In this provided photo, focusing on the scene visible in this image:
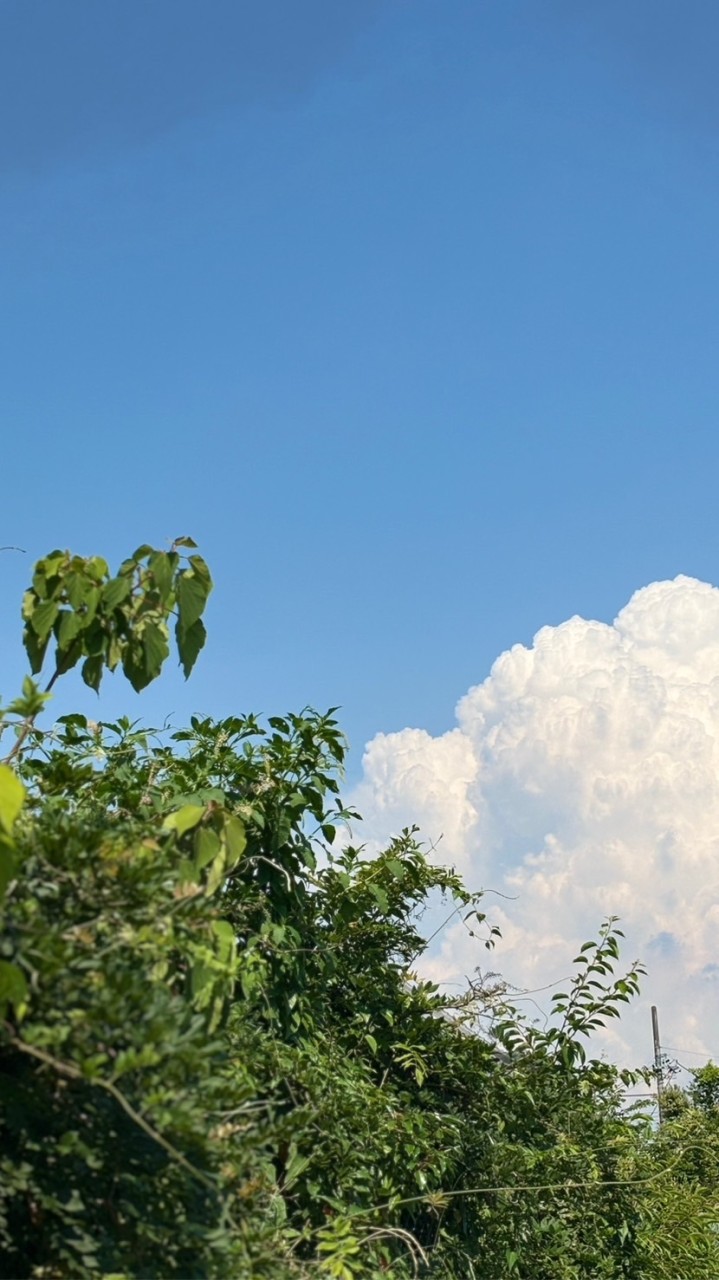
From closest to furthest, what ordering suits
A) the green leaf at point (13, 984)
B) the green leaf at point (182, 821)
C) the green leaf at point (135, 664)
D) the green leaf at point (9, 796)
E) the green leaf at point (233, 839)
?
the green leaf at point (13, 984) < the green leaf at point (9, 796) < the green leaf at point (182, 821) < the green leaf at point (233, 839) < the green leaf at point (135, 664)

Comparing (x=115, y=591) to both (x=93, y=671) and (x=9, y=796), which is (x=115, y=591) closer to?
(x=93, y=671)

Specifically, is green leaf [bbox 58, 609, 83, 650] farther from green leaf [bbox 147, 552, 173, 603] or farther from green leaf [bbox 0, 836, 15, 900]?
green leaf [bbox 0, 836, 15, 900]

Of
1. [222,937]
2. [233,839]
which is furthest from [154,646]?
[222,937]

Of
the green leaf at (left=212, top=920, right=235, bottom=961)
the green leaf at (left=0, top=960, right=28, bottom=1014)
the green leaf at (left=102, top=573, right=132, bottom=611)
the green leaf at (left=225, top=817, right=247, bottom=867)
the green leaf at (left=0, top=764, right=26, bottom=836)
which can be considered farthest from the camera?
the green leaf at (left=102, top=573, right=132, bottom=611)

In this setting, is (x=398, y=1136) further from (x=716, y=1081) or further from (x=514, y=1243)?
(x=716, y=1081)

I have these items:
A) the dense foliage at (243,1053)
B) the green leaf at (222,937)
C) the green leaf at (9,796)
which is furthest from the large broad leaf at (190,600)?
the green leaf at (9,796)

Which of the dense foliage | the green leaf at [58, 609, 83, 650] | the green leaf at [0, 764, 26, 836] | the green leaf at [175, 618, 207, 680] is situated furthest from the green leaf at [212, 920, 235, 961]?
the green leaf at [58, 609, 83, 650]

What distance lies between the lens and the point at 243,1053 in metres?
4.40

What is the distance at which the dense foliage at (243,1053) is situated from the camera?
288 centimetres

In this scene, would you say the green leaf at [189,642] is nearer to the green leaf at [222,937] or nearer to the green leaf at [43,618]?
the green leaf at [43,618]

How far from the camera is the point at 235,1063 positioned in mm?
3641

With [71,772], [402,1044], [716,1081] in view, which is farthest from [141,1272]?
[716,1081]

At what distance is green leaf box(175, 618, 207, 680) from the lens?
4.23m

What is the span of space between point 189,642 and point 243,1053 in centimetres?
139
